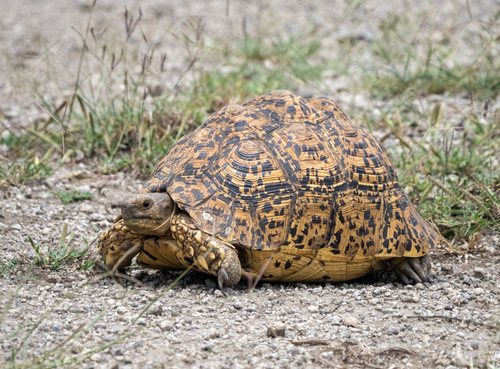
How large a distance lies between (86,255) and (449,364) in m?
2.32

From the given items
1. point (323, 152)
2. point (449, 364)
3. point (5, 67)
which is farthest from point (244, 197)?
point (5, 67)

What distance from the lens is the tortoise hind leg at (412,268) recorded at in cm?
356

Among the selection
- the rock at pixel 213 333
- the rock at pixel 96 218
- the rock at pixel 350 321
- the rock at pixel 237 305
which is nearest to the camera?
the rock at pixel 213 333

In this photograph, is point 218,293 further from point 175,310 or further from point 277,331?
point 277,331

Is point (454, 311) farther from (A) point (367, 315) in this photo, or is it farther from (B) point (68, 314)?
(B) point (68, 314)

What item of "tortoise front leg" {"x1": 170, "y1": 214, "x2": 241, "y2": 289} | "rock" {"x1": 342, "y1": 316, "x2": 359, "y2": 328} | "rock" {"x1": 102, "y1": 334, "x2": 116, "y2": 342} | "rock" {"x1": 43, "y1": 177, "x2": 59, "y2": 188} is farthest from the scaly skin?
"rock" {"x1": 43, "y1": 177, "x2": 59, "y2": 188}

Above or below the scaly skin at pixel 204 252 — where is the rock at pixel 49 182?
below

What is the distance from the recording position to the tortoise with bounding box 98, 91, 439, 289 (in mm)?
3164

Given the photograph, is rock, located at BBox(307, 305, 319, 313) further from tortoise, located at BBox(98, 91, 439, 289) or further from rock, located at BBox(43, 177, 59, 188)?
rock, located at BBox(43, 177, 59, 188)

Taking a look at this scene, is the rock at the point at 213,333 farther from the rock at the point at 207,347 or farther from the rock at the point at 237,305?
the rock at the point at 237,305

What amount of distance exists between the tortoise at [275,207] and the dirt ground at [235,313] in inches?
7.0

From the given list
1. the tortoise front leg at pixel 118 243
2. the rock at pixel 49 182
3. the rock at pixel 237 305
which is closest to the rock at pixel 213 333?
the rock at pixel 237 305

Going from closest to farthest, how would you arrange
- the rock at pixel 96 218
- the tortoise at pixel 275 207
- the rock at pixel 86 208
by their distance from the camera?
the tortoise at pixel 275 207
the rock at pixel 96 218
the rock at pixel 86 208

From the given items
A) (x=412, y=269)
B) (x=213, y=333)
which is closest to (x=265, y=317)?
(x=213, y=333)
